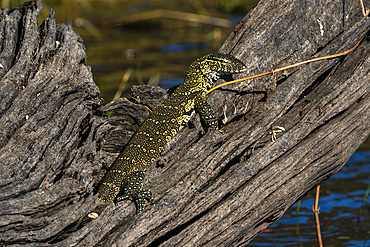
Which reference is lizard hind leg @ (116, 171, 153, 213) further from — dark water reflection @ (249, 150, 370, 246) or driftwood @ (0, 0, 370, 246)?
dark water reflection @ (249, 150, 370, 246)

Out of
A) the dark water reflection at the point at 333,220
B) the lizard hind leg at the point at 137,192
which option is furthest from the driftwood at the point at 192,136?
the dark water reflection at the point at 333,220

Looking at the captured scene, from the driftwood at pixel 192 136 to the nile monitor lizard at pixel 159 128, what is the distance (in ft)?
0.37

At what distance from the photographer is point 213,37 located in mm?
13477

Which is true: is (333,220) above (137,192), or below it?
above

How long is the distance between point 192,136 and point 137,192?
855 millimetres

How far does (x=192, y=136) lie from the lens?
16.2 ft

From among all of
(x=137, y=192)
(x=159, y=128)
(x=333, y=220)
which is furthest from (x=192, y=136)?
(x=333, y=220)

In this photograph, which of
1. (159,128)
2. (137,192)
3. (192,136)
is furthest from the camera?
(159,128)

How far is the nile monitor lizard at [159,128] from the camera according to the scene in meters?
4.68

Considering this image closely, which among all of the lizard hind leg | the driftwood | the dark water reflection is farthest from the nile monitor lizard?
the dark water reflection

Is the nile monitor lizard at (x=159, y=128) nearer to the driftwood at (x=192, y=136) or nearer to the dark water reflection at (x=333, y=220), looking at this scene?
Result: the driftwood at (x=192, y=136)

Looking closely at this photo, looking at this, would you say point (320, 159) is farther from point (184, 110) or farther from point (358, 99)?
point (184, 110)

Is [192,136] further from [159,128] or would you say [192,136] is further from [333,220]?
[333,220]

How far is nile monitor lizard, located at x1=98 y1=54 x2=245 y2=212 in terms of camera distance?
184 inches
